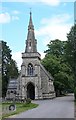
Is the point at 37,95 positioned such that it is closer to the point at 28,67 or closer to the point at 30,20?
the point at 28,67

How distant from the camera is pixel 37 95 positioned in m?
63.1

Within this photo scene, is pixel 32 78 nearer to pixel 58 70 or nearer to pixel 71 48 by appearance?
pixel 58 70

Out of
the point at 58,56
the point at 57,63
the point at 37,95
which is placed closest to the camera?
the point at 37,95

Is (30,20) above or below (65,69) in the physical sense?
above

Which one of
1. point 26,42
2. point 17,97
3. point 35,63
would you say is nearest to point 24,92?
point 17,97

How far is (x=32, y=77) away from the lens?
64.7 metres

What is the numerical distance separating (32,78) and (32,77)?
21 centimetres

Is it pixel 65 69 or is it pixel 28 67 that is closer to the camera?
pixel 28 67

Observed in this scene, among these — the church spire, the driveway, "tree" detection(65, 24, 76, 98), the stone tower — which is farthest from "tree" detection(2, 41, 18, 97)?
the driveway

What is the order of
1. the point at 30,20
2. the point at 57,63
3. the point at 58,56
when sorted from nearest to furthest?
the point at 30,20 < the point at 57,63 < the point at 58,56

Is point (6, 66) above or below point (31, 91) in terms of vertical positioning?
above

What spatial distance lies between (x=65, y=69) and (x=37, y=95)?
1458cm

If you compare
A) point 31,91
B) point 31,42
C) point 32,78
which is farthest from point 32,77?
point 31,42

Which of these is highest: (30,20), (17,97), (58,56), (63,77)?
(30,20)
